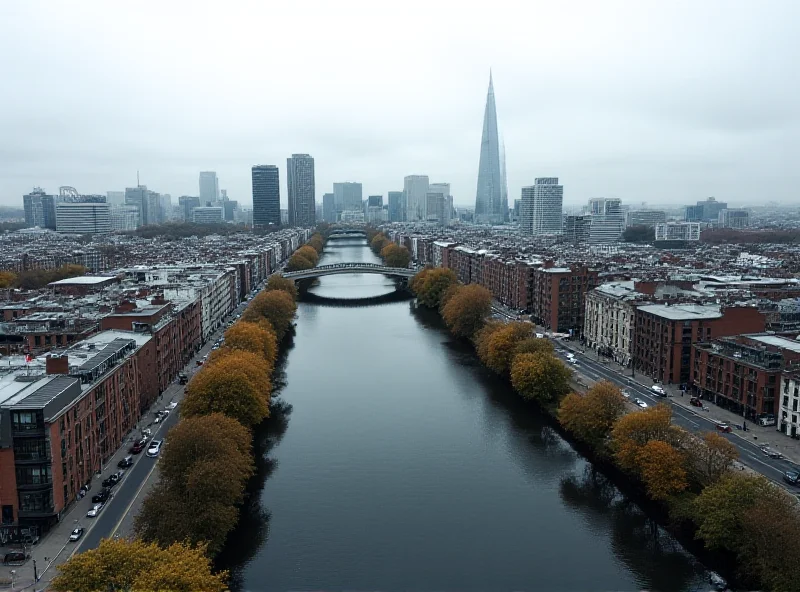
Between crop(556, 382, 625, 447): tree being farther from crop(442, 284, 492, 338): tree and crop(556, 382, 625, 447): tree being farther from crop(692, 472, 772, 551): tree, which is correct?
crop(442, 284, 492, 338): tree

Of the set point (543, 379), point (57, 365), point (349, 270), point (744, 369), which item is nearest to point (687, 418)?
point (744, 369)

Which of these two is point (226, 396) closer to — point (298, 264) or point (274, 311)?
point (274, 311)

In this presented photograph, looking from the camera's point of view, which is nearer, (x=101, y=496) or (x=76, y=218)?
(x=101, y=496)

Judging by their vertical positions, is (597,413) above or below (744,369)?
below

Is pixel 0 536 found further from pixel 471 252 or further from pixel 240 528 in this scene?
pixel 471 252

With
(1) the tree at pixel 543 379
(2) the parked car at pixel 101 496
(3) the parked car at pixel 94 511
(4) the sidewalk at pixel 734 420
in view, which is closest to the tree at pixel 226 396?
(2) the parked car at pixel 101 496

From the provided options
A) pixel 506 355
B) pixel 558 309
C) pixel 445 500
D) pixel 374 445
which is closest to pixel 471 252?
pixel 558 309

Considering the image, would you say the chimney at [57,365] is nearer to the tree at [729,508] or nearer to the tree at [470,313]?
the tree at [729,508]
